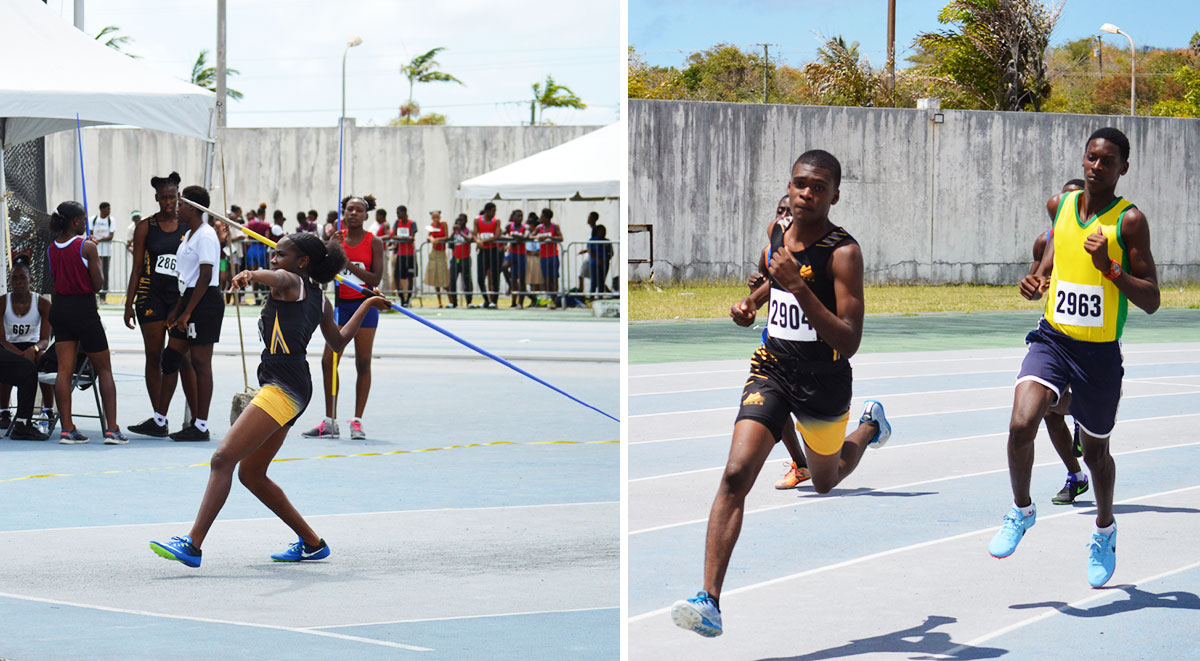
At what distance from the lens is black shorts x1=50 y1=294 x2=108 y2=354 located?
35.6ft

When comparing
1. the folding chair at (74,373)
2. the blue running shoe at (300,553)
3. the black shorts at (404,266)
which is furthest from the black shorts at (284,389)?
the black shorts at (404,266)

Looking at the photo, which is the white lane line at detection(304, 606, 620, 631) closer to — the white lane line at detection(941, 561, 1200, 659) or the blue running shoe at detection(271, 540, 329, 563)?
the blue running shoe at detection(271, 540, 329, 563)

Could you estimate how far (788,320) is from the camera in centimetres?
522

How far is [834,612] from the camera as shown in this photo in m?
5.62

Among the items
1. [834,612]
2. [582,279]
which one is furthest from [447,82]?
[834,612]

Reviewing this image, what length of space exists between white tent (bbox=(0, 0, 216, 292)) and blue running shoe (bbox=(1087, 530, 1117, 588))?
7.99 metres

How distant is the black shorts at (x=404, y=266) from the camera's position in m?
28.4

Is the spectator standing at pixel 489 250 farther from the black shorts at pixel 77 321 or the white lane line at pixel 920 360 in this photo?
the black shorts at pixel 77 321

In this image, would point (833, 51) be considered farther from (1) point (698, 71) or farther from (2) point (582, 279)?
(1) point (698, 71)

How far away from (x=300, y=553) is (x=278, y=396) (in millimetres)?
764

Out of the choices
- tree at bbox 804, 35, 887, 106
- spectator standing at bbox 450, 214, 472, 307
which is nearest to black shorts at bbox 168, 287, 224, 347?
A: spectator standing at bbox 450, 214, 472, 307

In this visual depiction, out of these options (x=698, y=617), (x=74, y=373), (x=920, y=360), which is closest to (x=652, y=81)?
(x=920, y=360)

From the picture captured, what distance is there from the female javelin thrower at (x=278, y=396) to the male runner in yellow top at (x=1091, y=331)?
3251 millimetres

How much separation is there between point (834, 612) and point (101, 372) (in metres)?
7.17
